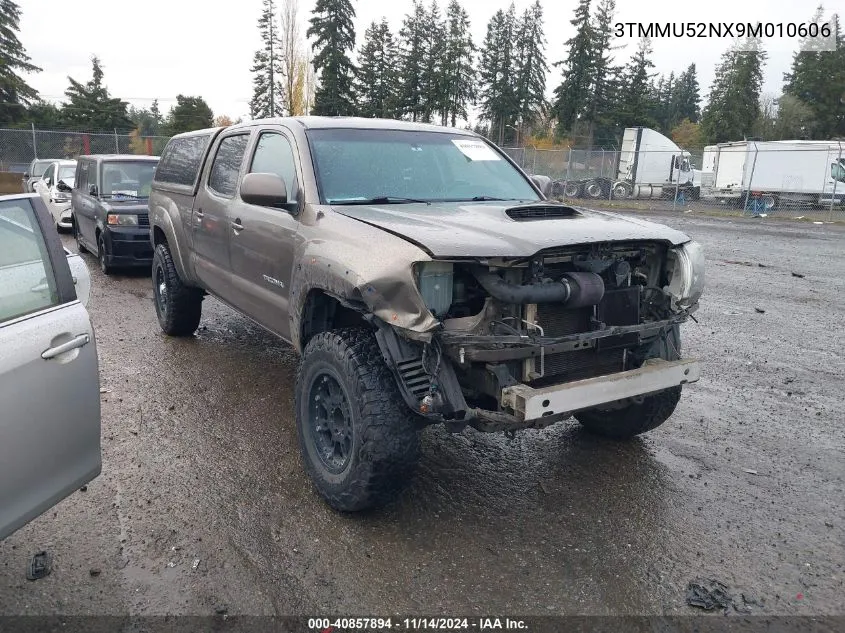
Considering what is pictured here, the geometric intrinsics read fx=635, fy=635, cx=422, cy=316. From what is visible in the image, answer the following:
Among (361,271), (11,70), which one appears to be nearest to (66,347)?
(361,271)

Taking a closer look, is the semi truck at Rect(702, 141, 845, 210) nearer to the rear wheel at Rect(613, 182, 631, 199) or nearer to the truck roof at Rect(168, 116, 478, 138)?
the rear wheel at Rect(613, 182, 631, 199)

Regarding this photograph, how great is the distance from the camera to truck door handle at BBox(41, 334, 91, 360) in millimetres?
2463

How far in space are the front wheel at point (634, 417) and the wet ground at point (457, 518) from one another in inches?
4.8

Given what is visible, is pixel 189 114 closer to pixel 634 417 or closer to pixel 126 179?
pixel 126 179

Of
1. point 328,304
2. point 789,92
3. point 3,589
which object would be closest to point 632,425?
point 328,304

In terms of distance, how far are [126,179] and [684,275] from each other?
30.7 ft

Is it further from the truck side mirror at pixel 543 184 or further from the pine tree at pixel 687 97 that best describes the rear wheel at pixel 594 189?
Result: the pine tree at pixel 687 97

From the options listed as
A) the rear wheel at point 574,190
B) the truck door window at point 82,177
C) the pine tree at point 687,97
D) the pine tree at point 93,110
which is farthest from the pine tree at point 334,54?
the pine tree at point 687,97

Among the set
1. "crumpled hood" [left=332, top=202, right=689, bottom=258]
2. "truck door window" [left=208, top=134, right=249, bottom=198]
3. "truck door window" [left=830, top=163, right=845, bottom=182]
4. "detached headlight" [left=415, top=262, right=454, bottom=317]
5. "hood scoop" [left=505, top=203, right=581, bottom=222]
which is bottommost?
"detached headlight" [left=415, top=262, right=454, bottom=317]

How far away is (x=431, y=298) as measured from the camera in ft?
9.55

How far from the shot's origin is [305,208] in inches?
149

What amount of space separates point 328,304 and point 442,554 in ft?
4.92

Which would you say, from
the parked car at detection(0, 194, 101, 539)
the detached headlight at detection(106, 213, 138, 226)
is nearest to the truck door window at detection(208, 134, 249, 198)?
the parked car at detection(0, 194, 101, 539)

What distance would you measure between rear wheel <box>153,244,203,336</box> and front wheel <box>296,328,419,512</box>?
10.2 ft
